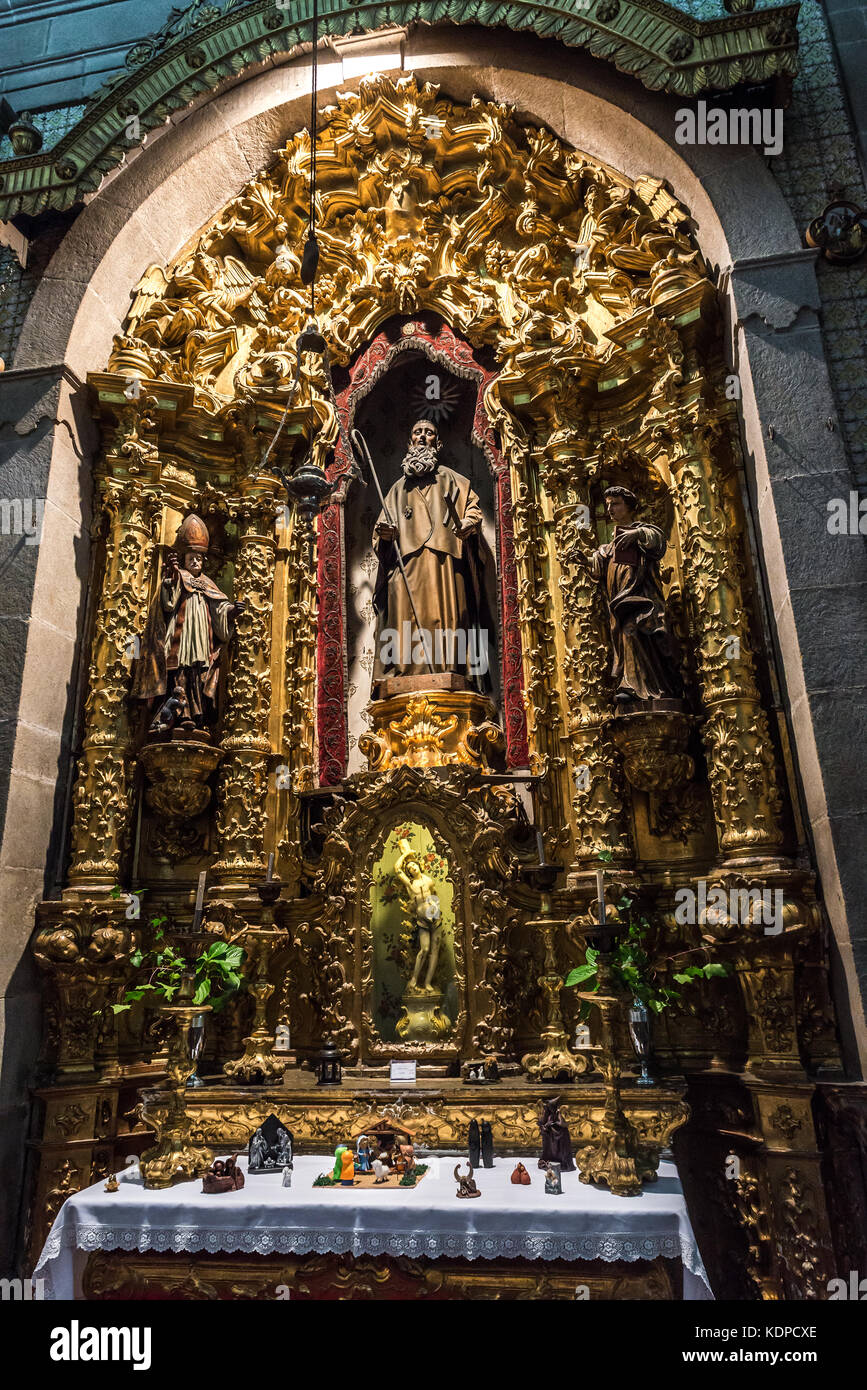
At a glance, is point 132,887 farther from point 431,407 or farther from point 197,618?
point 431,407

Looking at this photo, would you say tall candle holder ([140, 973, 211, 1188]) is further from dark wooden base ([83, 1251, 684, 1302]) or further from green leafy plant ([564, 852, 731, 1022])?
green leafy plant ([564, 852, 731, 1022])

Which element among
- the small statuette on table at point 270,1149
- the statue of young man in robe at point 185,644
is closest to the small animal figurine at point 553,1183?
the small statuette on table at point 270,1149

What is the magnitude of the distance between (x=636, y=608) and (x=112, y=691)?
4368 millimetres

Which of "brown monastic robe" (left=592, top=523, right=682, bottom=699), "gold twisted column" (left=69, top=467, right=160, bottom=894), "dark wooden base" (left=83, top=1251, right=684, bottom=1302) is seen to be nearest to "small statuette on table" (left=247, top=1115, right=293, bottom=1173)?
"dark wooden base" (left=83, top=1251, right=684, bottom=1302)

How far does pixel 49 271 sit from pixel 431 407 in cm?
382

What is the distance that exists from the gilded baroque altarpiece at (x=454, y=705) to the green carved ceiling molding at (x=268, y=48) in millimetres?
819

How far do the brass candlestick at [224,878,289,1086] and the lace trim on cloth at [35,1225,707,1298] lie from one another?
64.6 inches

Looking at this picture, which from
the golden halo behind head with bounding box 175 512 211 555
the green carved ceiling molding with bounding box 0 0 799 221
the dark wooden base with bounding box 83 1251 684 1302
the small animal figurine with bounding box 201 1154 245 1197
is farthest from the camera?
the golden halo behind head with bounding box 175 512 211 555

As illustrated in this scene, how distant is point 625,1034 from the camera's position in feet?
21.2

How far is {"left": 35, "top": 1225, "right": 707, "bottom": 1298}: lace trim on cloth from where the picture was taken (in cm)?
447

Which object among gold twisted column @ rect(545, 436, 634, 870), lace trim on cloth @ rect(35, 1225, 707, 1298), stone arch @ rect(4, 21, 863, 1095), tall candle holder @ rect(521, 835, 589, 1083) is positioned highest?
stone arch @ rect(4, 21, 863, 1095)

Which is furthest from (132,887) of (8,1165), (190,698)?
(8,1165)

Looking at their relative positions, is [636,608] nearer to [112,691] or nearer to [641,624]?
[641,624]

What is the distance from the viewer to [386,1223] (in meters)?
4.70
